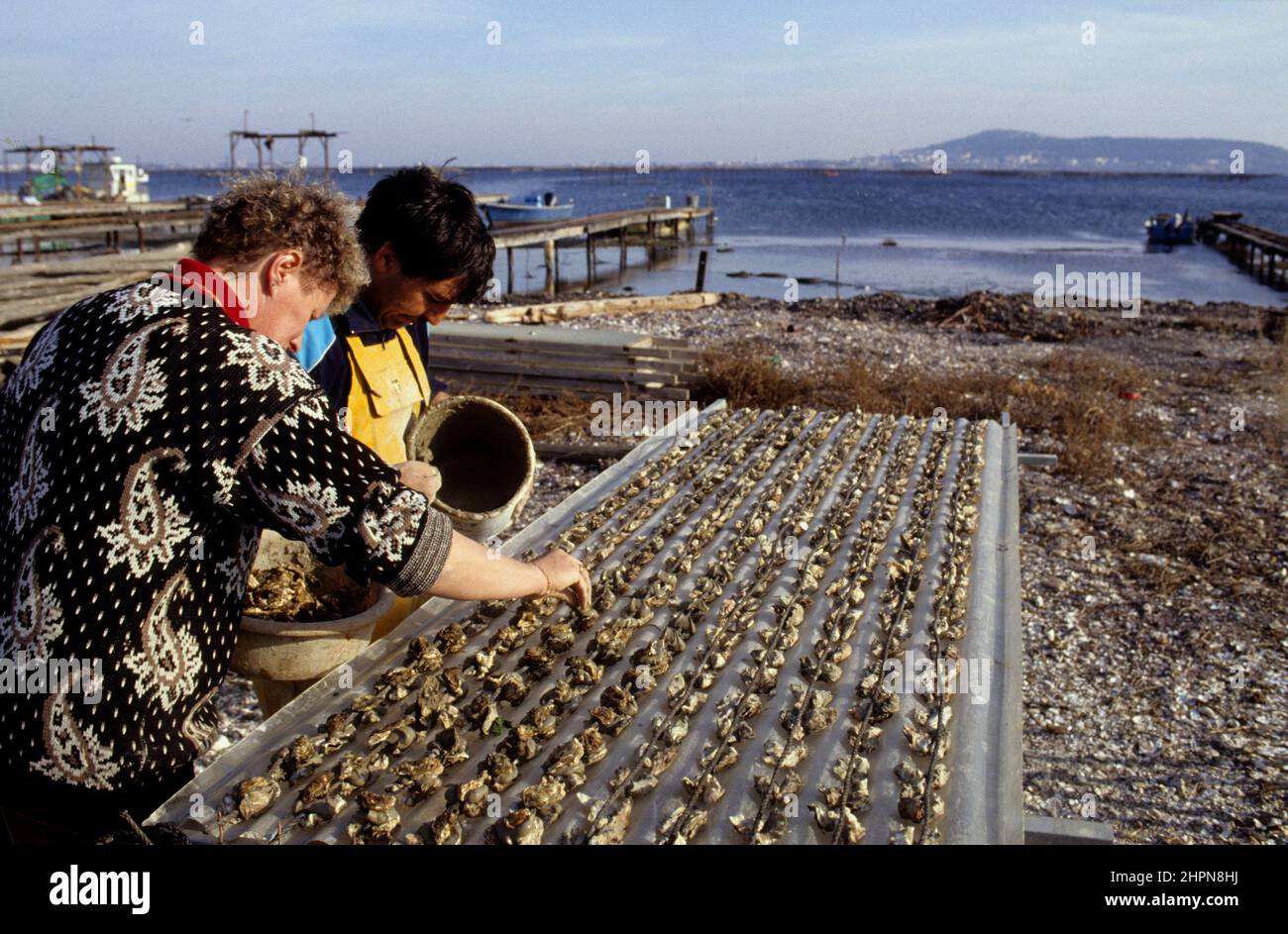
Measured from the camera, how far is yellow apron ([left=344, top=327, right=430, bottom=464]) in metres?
3.23

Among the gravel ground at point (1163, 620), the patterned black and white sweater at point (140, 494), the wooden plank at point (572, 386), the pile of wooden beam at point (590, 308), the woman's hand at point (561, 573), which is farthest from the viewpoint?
the pile of wooden beam at point (590, 308)

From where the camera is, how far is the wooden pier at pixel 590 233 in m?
27.3

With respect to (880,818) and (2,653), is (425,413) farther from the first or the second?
(880,818)

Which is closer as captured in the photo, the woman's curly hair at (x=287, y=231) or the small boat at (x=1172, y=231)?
the woman's curly hair at (x=287, y=231)

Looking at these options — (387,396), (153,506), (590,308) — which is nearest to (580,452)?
(387,396)

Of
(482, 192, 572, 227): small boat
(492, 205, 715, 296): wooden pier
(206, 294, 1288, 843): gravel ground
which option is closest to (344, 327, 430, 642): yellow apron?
(206, 294, 1288, 843): gravel ground

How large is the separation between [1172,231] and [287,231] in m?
52.4

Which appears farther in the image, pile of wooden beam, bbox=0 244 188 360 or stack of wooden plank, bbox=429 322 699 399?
pile of wooden beam, bbox=0 244 188 360

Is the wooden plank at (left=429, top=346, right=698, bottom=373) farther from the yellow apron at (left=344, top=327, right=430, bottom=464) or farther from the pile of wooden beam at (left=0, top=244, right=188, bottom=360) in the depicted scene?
the yellow apron at (left=344, top=327, right=430, bottom=464)

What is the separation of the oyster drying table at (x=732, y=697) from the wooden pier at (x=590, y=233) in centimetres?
1230

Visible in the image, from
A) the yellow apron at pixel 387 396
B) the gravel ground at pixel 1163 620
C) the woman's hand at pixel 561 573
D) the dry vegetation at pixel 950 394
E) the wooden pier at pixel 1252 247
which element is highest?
the wooden pier at pixel 1252 247

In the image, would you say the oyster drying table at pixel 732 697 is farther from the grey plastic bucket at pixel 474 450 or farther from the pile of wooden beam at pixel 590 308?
the pile of wooden beam at pixel 590 308

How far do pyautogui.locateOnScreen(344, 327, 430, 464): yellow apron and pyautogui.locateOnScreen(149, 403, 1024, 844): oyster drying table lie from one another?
0.55 metres

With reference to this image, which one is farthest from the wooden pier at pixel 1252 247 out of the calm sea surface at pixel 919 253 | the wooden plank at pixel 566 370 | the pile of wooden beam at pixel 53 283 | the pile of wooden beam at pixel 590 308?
the pile of wooden beam at pixel 53 283
